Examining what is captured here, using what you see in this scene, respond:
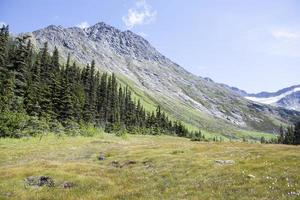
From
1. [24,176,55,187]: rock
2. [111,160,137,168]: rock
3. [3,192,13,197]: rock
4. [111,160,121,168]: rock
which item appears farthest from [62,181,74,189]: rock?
[111,160,121,168]: rock

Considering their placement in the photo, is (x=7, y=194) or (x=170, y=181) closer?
(x=7, y=194)

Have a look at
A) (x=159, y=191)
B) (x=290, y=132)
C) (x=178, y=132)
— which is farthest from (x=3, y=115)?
(x=290, y=132)

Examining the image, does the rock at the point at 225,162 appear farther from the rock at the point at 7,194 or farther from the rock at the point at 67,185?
the rock at the point at 7,194

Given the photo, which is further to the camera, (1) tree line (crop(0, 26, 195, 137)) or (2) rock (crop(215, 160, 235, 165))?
(1) tree line (crop(0, 26, 195, 137))

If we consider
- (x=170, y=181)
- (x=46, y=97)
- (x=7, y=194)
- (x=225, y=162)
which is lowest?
(x=7, y=194)

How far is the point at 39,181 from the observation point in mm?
31812

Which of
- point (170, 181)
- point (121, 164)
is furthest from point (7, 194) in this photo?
point (121, 164)

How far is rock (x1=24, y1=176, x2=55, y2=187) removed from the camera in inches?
1222

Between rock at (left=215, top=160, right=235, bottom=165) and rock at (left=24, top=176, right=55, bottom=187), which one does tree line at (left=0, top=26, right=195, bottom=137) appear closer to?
rock at (left=24, top=176, right=55, bottom=187)

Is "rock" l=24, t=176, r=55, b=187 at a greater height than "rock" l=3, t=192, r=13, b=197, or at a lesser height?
greater

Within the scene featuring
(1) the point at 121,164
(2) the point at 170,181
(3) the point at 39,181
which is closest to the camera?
(2) the point at 170,181

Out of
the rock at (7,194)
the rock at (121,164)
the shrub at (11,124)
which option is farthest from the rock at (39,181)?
the shrub at (11,124)

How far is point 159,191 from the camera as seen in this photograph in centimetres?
2631

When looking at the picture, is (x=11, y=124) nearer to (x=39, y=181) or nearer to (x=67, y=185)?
(x=39, y=181)
